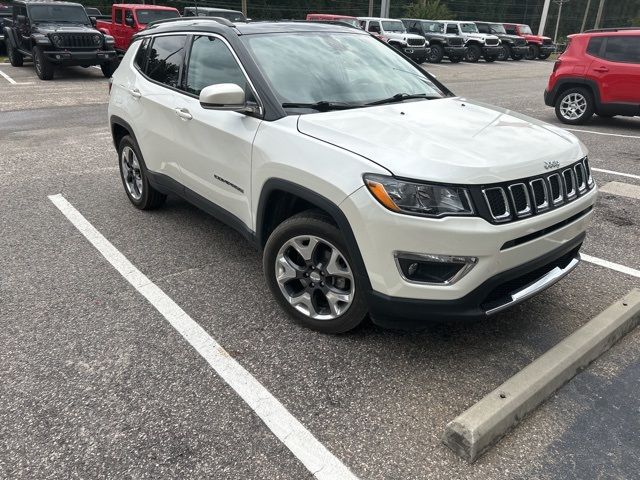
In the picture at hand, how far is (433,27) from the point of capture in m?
26.6

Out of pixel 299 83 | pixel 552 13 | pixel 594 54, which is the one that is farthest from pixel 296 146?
pixel 552 13

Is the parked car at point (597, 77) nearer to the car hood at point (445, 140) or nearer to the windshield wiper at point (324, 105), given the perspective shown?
the car hood at point (445, 140)

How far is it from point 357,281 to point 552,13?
261 feet

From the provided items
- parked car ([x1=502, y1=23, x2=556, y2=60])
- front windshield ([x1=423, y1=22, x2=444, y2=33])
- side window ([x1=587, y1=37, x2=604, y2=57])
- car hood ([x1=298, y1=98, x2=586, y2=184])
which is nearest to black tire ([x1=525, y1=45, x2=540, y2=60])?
parked car ([x1=502, y1=23, x2=556, y2=60])

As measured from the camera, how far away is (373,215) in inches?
102

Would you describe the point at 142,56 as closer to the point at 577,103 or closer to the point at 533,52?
the point at 577,103

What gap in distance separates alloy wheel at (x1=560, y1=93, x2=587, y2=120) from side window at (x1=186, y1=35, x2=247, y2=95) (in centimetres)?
834

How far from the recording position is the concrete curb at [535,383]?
234cm

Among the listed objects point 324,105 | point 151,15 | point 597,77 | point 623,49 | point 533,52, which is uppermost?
point 623,49

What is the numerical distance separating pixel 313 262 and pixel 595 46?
29.4ft

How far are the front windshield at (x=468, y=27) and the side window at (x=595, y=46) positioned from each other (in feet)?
63.7

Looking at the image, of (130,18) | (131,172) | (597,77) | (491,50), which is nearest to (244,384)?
(131,172)

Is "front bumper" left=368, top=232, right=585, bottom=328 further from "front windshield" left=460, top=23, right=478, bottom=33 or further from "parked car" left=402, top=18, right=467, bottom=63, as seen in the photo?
"front windshield" left=460, top=23, right=478, bottom=33

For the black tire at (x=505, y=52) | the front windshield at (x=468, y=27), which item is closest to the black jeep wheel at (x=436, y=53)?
the front windshield at (x=468, y=27)
